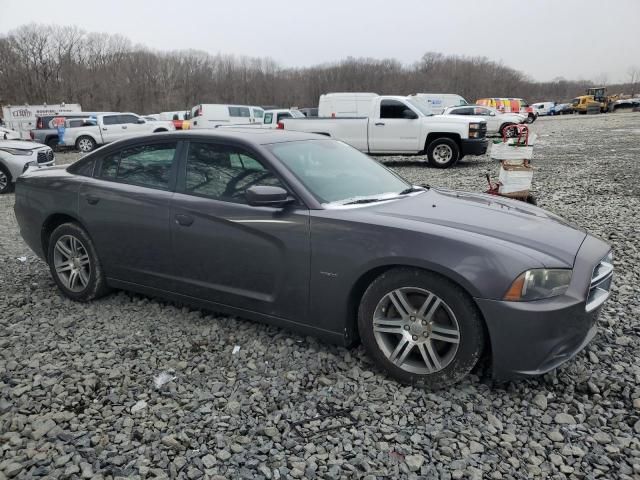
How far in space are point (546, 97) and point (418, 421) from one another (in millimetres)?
112296

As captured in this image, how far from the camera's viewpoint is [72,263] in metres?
4.26

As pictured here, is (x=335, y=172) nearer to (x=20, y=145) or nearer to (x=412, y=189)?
(x=412, y=189)

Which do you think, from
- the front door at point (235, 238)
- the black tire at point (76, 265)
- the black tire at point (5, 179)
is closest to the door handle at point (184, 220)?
the front door at point (235, 238)

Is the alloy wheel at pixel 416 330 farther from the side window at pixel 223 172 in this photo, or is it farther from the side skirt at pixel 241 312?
the side window at pixel 223 172

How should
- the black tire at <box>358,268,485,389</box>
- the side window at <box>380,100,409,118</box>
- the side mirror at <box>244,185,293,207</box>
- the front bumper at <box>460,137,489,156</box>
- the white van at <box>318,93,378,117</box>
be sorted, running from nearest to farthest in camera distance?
the black tire at <box>358,268,485,389</box> < the side mirror at <box>244,185,293,207</box> < the front bumper at <box>460,137,489,156</box> < the side window at <box>380,100,409,118</box> < the white van at <box>318,93,378,117</box>

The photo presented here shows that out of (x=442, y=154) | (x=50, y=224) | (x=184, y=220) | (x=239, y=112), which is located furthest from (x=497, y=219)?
(x=239, y=112)

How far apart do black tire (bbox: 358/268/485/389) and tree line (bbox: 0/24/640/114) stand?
73.1 metres

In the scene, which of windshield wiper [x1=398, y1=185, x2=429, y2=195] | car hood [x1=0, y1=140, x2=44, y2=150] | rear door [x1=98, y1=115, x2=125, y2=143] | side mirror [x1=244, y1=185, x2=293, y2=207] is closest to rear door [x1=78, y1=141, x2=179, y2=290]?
side mirror [x1=244, y1=185, x2=293, y2=207]

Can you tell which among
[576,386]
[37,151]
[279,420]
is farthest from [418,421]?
[37,151]

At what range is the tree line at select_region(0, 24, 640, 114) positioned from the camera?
69.9 m

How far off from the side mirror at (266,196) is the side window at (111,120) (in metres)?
22.2

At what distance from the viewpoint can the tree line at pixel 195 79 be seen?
69.9m

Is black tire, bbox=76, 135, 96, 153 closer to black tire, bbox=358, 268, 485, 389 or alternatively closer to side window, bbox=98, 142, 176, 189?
side window, bbox=98, 142, 176, 189

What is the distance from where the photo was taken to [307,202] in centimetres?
312
